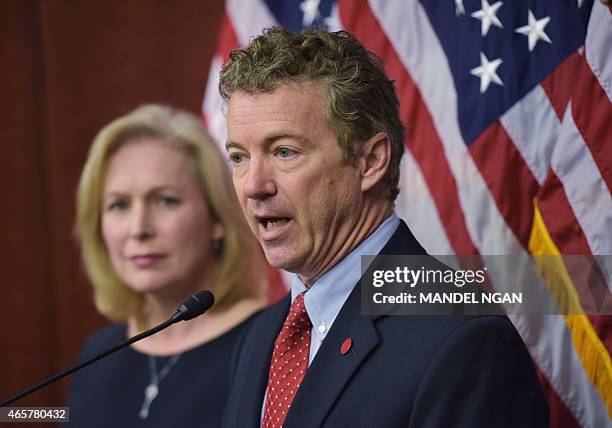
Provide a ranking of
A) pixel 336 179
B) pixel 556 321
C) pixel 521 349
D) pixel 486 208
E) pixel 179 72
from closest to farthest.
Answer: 1. pixel 521 349
2. pixel 336 179
3. pixel 556 321
4. pixel 486 208
5. pixel 179 72

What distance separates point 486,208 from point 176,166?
0.94 m

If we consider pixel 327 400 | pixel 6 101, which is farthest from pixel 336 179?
pixel 6 101

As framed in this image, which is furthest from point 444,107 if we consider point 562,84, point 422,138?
point 562,84

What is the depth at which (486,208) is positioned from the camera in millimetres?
2447

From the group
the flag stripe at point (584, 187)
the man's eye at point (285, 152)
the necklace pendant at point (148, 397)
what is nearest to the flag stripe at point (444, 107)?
the flag stripe at point (584, 187)

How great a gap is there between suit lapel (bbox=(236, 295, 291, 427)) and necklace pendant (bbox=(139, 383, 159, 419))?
74 cm

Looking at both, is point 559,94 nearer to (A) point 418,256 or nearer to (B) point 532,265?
(B) point 532,265

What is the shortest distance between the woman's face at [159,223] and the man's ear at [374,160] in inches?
42.6

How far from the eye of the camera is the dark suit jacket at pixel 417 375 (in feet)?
4.93

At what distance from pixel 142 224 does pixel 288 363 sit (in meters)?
1.08

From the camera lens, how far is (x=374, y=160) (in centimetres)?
177

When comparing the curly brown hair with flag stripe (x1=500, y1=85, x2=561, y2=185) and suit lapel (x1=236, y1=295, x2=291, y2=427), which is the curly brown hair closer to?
suit lapel (x1=236, y1=295, x2=291, y2=427)

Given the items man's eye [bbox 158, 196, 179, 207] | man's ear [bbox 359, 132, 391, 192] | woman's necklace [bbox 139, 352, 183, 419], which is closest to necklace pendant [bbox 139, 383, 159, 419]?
woman's necklace [bbox 139, 352, 183, 419]

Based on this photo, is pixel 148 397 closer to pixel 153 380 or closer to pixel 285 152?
pixel 153 380
